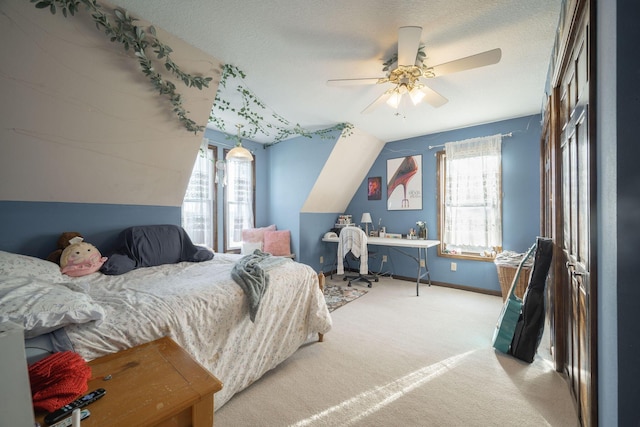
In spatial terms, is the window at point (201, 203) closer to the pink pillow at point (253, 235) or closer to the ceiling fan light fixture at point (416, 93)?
the pink pillow at point (253, 235)

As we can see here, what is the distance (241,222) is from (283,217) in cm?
75

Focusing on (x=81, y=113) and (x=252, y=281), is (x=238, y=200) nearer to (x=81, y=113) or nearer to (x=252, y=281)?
(x=81, y=113)

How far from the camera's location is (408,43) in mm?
1716

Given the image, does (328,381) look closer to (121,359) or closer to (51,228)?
(121,359)

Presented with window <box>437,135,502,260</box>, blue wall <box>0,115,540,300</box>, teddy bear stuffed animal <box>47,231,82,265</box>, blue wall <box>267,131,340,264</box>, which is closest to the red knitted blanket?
teddy bear stuffed animal <box>47,231,82,265</box>

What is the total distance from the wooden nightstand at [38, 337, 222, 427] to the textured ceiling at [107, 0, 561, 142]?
2018 millimetres

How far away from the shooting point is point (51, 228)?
6.93 feet

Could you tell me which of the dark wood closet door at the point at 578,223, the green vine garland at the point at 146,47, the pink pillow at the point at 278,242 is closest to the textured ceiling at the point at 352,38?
the green vine garland at the point at 146,47

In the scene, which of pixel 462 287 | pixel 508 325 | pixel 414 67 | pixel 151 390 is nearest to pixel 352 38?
pixel 414 67

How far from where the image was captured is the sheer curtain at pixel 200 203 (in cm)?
366

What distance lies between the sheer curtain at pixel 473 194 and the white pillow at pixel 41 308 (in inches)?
166

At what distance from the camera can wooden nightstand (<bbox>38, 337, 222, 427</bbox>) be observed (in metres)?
0.80

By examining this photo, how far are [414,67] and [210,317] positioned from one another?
7.63ft

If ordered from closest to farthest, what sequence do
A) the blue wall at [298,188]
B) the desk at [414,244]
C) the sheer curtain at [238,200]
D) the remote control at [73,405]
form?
the remote control at [73,405]
the desk at [414,244]
the blue wall at [298,188]
the sheer curtain at [238,200]
